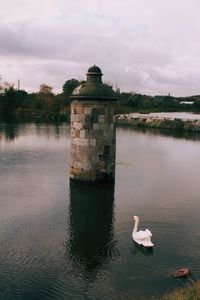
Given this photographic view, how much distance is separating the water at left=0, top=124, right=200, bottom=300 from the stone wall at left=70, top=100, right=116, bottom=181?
50.2 inches

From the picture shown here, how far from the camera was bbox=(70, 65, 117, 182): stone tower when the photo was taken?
3138 centimetres

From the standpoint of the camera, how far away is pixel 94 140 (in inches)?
1238

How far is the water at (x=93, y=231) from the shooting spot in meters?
15.5

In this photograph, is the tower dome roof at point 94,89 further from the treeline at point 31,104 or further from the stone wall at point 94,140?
the treeline at point 31,104

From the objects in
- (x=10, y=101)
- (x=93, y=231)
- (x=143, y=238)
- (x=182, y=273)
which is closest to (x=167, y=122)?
(x=10, y=101)

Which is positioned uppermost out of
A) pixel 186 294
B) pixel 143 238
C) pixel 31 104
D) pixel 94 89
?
pixel 94 89

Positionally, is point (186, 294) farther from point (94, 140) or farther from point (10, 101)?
point (10, 101)

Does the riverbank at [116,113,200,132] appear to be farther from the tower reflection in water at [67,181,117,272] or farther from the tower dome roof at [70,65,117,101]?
the tower reflection in water at [67,181,117,272]

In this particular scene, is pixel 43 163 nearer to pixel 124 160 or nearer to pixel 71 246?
pixel 124 160

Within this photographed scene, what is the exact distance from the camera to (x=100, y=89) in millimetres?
31453

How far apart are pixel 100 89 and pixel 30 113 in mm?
104504

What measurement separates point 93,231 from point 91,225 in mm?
941

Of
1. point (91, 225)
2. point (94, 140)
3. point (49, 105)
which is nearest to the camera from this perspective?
point (91, 225)

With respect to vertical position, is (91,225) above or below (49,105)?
below
